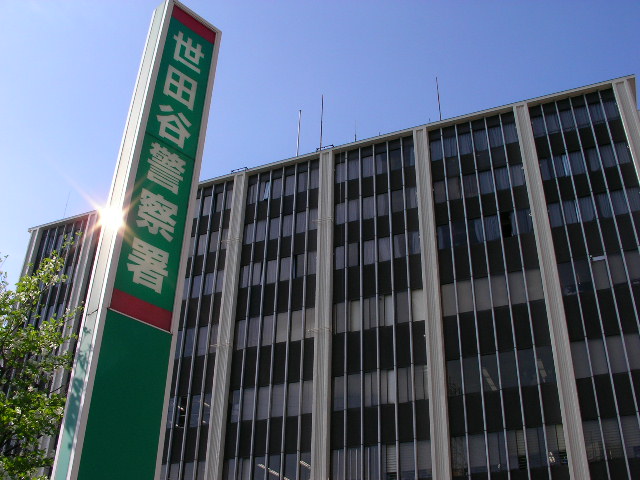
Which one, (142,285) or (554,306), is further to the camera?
(554,306)

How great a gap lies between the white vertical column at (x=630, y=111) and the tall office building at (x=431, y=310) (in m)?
0.18

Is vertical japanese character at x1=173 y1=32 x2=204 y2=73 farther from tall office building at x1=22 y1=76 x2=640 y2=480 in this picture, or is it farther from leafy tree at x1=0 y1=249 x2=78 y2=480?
tall office building at x1=22 y1=76 x2=640 y2=480

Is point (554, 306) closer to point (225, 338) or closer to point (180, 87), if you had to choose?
point (225, 338)

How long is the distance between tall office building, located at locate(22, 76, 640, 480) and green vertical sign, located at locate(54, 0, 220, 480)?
26915 mm

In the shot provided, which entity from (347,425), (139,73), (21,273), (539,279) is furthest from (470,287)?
(21,273)

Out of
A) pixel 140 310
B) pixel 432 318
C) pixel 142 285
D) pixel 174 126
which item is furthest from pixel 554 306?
pixel 140 310

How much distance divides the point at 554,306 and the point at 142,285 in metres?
30.2

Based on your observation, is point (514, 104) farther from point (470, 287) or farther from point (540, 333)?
point (540, 333)

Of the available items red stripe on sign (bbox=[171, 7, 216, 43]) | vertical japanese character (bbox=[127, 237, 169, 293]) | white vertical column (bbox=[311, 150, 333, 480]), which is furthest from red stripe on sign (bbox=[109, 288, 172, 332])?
white vertical column (bbox=[311, 150, 333, 480])

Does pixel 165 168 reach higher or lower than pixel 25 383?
higher

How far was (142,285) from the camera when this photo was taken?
531 inches

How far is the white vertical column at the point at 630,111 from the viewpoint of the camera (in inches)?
1635

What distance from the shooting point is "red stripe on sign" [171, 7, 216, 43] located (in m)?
17.6

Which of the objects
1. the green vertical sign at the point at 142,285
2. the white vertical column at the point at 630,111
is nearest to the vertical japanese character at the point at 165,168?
the green vertical sign at the point at 142,285
